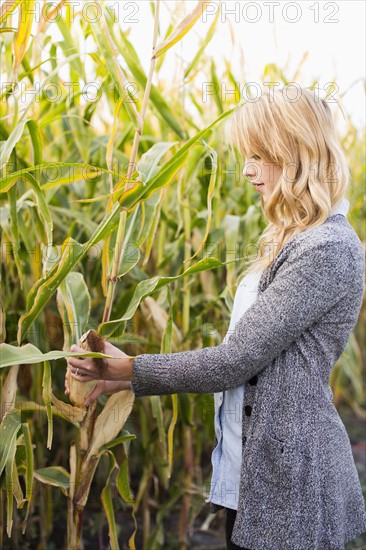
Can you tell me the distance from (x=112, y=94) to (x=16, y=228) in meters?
0.40

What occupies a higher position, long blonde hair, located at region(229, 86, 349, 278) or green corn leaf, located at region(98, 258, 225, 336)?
long blonde hair, located at region(229, 86, 349, 278)

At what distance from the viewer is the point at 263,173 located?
1.03 m

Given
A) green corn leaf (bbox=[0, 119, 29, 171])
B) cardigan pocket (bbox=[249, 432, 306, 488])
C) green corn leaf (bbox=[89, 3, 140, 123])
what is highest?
green corn leaf (bbox=[89, 3, 140, 123])

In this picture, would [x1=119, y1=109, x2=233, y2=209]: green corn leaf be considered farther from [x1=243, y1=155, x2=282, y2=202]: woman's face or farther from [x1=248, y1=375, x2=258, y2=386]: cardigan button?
[x1=248, y1=375, x2=258, y2=386]: cardigan button

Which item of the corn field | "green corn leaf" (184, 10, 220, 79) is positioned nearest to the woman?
the corn field

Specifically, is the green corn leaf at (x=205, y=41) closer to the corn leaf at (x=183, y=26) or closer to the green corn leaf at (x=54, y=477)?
the corn leaf at (x=183, y=26)

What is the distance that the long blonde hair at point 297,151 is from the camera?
3.25 ft

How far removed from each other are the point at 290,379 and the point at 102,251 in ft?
1.28

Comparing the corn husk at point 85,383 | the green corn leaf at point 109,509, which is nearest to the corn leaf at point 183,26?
the corn husk at point 85,383

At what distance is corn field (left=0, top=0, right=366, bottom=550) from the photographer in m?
1.08

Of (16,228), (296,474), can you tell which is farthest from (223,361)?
(16,228)

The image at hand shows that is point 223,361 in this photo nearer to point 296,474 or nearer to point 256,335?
point 256,335

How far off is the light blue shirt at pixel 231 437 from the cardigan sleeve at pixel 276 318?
0.32 feet

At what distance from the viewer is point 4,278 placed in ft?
4.83
